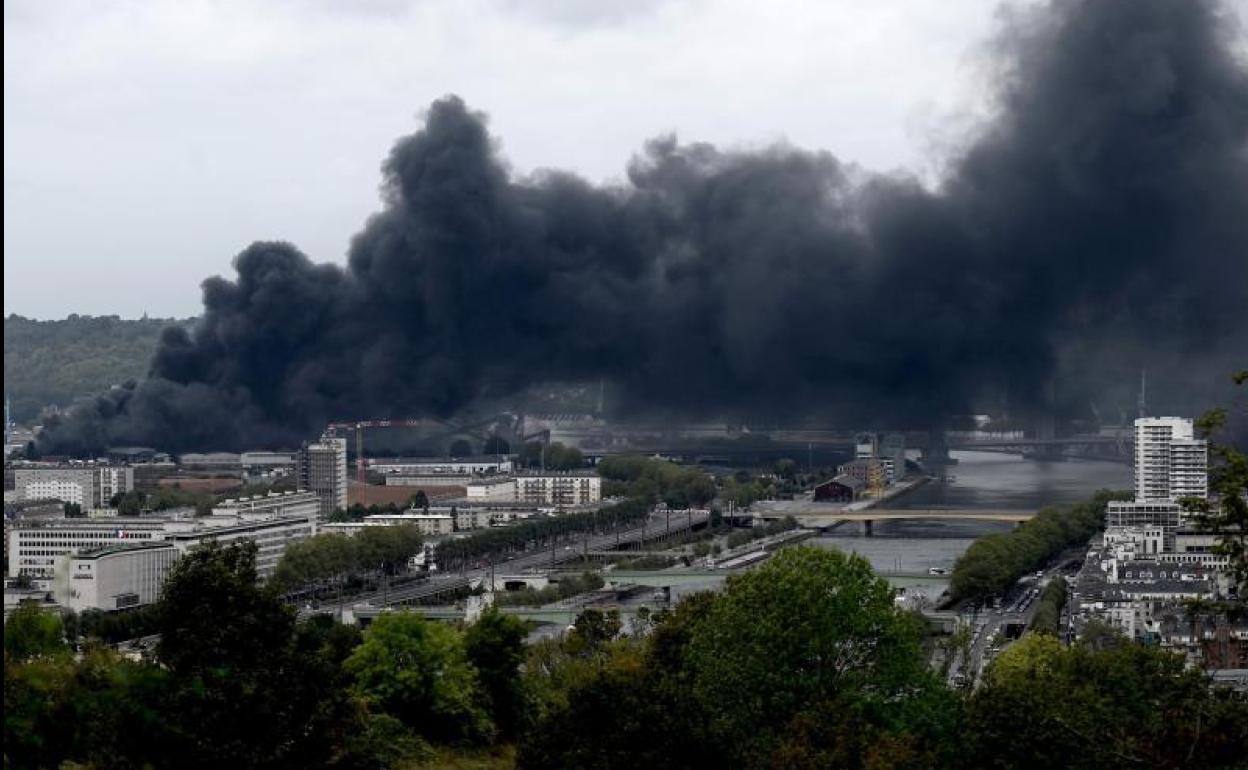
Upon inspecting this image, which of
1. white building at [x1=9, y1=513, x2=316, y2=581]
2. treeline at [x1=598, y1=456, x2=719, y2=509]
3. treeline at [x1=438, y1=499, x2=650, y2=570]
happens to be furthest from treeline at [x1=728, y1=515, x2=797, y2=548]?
white building at [x1=9, y1=513, x2=316, y2=581]

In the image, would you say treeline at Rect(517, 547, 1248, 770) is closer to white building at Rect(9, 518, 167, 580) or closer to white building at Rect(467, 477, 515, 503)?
white building at Rect(9, 518, 167, 580)

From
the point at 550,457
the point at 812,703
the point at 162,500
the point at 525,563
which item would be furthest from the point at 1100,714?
the point at 550,457

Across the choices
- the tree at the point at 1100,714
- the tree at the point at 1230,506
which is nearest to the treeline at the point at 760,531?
the tree at the point at 1100,714

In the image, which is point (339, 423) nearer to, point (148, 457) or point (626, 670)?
point (148, 457)

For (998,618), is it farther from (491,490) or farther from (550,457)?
(550,457)

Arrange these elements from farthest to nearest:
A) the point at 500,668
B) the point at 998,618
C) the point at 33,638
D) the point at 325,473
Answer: the point at 325,473, the point at 998,618, the point at 500,668, the point at 33,638

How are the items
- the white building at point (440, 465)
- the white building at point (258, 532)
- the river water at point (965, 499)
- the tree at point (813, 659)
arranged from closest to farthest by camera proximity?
the tree at point (813, 659) → the white building at point (258, 532) → the river water at point (965, 499) → the white building at point (440, 465)

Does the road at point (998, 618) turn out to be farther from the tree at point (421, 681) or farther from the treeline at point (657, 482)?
the treeline at point (657, 482)
